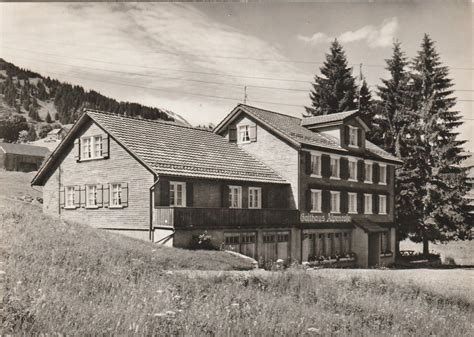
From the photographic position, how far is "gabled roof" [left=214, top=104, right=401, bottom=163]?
32334 mm

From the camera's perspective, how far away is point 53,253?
12.8 metres

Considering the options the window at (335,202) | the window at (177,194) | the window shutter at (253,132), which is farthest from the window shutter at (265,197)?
the window at (177,194)

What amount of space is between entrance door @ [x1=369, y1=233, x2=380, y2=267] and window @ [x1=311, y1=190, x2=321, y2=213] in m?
5.79

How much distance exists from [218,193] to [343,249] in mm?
11749

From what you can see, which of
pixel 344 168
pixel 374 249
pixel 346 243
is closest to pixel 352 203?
pixel 344 168

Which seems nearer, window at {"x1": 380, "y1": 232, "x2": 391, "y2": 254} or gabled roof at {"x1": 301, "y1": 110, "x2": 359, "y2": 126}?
gabled roof at {"x1": 301, "y1": 110, "x2": 359, "y2": 126}

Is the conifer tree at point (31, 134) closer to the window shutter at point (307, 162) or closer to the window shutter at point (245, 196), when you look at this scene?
the window shutter at point (307, 162)

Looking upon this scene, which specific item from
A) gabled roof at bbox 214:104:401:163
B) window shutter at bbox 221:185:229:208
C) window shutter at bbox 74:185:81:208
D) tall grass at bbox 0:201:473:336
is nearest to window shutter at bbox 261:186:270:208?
gabled roof at bbox 214:104:401:163

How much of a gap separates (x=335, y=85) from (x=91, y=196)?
101ft

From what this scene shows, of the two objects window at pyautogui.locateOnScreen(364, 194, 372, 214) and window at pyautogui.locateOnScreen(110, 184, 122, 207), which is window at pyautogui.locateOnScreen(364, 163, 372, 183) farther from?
window at pyautogui.locateOnScreen(110, 184, 122, 207)

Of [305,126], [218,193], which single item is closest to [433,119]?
[305,126]

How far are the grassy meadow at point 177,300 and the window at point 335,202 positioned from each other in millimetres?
16965

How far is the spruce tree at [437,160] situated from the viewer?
40562 mm

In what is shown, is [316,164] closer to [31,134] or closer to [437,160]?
[437,160]
